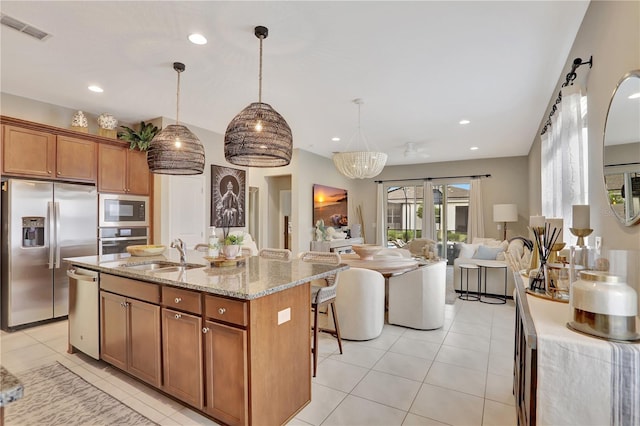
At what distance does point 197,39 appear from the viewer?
105 inches

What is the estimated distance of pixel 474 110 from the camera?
441 centimetres

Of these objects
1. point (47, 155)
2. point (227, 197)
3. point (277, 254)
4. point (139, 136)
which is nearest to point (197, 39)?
point (277, 254)

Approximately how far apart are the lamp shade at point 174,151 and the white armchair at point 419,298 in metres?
2.68

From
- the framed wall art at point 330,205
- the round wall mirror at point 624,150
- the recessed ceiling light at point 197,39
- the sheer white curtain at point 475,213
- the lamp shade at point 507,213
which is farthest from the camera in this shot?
the sheer white curtain at point 475,213

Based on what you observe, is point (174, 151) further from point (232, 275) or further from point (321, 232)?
point (321, 232)

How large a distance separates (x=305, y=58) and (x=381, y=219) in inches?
265

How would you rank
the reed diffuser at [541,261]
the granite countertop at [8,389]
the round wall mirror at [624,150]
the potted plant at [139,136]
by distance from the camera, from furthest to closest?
the potted plant at [139,136] → the reed diffuser at [541,261] → the round wall mirror at [624,150] → the granite countertop at [8,389]

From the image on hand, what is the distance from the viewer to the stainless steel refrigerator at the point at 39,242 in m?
3.63

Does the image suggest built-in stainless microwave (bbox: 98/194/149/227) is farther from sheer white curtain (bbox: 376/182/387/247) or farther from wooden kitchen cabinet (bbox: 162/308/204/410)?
sheer white curtain (bbox: 376/182/387/247)

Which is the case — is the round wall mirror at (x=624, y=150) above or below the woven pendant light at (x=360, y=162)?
below

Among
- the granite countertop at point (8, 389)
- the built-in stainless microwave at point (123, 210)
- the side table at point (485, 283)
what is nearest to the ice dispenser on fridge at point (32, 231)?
the built-in stainless microwave at point (123, 210)

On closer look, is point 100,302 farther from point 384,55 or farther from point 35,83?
point 384,55

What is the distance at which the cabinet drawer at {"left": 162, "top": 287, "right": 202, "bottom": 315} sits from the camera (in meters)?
1.99

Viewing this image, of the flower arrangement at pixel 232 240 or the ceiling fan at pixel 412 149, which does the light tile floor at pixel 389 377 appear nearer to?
the flower arrangement at pixel 232 240
